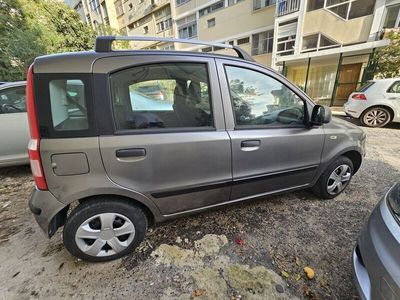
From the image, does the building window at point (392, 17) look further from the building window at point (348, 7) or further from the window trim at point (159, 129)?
the window trim at point (159, 129)

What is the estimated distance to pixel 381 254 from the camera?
111 cm

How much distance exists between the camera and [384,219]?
48.0 inches

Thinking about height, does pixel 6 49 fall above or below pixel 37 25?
below

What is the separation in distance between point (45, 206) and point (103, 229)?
0.46m

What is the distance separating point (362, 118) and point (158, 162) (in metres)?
7.27

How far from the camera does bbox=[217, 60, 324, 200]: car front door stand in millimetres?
1812

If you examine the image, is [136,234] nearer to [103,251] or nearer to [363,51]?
[103,251]

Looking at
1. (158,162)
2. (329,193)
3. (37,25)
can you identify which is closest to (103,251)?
(158,162)

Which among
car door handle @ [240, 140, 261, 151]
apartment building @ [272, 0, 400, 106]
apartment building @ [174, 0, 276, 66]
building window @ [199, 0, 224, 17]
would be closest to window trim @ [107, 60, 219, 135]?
car door handle @ [240, 140, 261, 151]

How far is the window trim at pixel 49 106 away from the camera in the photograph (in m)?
1.34

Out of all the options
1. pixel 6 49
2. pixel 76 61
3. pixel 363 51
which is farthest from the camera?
pixel 363 51

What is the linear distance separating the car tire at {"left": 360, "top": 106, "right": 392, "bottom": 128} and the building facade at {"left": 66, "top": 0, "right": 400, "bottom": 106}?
15.0ft

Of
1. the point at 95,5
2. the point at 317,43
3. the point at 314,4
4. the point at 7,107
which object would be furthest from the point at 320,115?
the point at 95,5

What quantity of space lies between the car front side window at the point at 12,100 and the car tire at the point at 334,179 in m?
4.51
